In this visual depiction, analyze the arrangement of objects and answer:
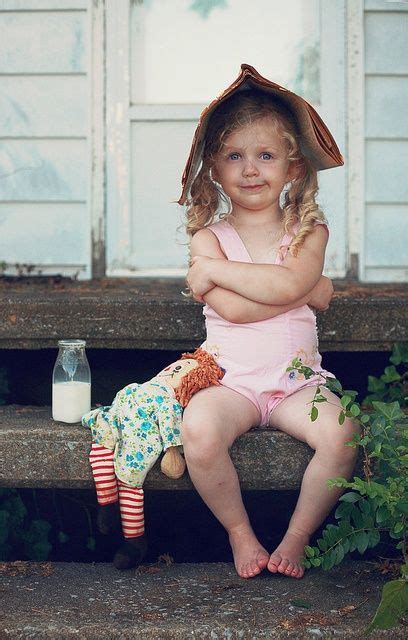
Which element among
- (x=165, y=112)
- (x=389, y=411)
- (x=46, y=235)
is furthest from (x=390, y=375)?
(x=46, y=235)

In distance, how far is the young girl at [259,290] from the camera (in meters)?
2.52

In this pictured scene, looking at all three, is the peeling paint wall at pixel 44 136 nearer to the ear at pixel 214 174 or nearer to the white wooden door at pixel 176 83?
the white wooden door at pixel 176 83

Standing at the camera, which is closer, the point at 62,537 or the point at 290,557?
the point at 290,557

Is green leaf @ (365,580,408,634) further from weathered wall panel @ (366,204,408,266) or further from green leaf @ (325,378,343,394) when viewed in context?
weathered wall panel @ (366,204,408,266)

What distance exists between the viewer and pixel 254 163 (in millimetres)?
2791

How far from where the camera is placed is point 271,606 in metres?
2.33

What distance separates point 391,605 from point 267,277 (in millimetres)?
969

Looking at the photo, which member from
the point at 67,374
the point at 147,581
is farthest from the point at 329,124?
the point at 147,581

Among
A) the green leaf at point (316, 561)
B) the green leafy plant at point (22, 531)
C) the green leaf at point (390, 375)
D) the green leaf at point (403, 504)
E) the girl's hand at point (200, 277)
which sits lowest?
the green leafy plant at point (22, 531)

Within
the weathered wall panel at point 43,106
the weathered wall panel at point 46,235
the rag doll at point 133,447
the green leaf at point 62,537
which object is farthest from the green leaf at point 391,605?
the weathered wall panel at point 43,106

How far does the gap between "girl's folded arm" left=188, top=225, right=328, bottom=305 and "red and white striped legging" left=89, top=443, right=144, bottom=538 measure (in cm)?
56

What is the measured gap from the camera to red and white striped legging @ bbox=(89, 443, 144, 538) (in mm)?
2592

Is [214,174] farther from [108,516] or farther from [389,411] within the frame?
[108,516]

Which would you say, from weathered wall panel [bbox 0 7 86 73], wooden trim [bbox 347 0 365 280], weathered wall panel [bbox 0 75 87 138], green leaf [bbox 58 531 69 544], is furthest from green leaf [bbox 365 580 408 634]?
weathered wall panel [bbox 0 7 86 73]
